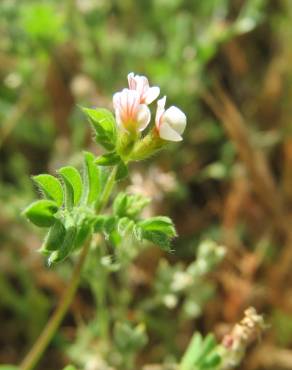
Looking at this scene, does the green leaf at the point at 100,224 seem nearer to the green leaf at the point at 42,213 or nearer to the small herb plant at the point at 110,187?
the small herb plant at the point at 110,187

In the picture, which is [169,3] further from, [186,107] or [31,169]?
[31,169]

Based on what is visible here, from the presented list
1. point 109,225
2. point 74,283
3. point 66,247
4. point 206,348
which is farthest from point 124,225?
point 206,348

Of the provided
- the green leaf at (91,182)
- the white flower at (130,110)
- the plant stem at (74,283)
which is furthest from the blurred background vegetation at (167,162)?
the white flower at (130,110)

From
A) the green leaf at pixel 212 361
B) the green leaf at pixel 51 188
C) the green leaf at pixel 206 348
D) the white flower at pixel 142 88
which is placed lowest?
the green leaf at pixel 212 361

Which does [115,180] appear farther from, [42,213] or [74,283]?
[74,283]

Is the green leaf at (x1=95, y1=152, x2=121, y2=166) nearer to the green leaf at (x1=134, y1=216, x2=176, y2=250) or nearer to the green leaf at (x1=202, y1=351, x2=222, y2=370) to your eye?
the green leaf at (x1=134, y1=216, x2=176, y2=250)

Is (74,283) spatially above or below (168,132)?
below

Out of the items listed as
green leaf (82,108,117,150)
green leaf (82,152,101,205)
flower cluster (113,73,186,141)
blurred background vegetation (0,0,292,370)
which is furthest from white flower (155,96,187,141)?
blurred background vegetation (0,0,292,370)

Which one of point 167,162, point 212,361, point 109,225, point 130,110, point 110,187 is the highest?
point 167,162
